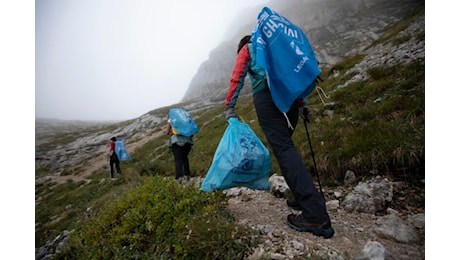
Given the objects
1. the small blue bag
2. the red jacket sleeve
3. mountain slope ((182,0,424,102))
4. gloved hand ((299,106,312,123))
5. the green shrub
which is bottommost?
the green shrub

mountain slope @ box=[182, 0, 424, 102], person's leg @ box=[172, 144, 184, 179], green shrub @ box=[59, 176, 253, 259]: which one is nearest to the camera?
green shrub @ box=[59, 176, 253, 259]

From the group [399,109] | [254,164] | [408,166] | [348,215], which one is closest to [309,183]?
[254,164]

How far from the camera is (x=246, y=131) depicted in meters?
3.17

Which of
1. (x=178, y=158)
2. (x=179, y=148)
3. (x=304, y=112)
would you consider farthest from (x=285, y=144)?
(x=178, y=158)

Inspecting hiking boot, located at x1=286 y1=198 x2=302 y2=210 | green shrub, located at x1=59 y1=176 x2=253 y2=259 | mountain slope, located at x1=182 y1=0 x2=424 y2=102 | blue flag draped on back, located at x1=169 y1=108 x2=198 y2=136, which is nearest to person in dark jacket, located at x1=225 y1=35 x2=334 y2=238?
hiking boot, located at x1=286 y1=198 x2=302 y2=210

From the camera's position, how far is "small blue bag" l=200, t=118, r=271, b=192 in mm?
2988

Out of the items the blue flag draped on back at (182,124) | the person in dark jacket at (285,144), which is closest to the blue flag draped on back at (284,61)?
the person in dark jacket at (285,144)

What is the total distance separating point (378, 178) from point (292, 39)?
2670mm

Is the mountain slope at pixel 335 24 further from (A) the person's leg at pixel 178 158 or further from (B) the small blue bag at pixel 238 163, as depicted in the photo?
(B) the small blue bag at pixel 238 163

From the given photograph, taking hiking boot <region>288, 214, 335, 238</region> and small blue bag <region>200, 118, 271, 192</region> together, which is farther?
small blue bag <region>200, 118, 271, 192</region>

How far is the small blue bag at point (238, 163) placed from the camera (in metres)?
2.99

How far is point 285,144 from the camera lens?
9.48 feet

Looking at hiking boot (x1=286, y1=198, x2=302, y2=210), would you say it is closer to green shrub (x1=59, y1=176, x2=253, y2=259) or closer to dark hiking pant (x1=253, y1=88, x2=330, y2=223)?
dark hiking pant (x1=253, y1=88, x2=330, y2=223)

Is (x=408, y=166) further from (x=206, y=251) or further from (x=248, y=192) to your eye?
(x=206, y=251)
